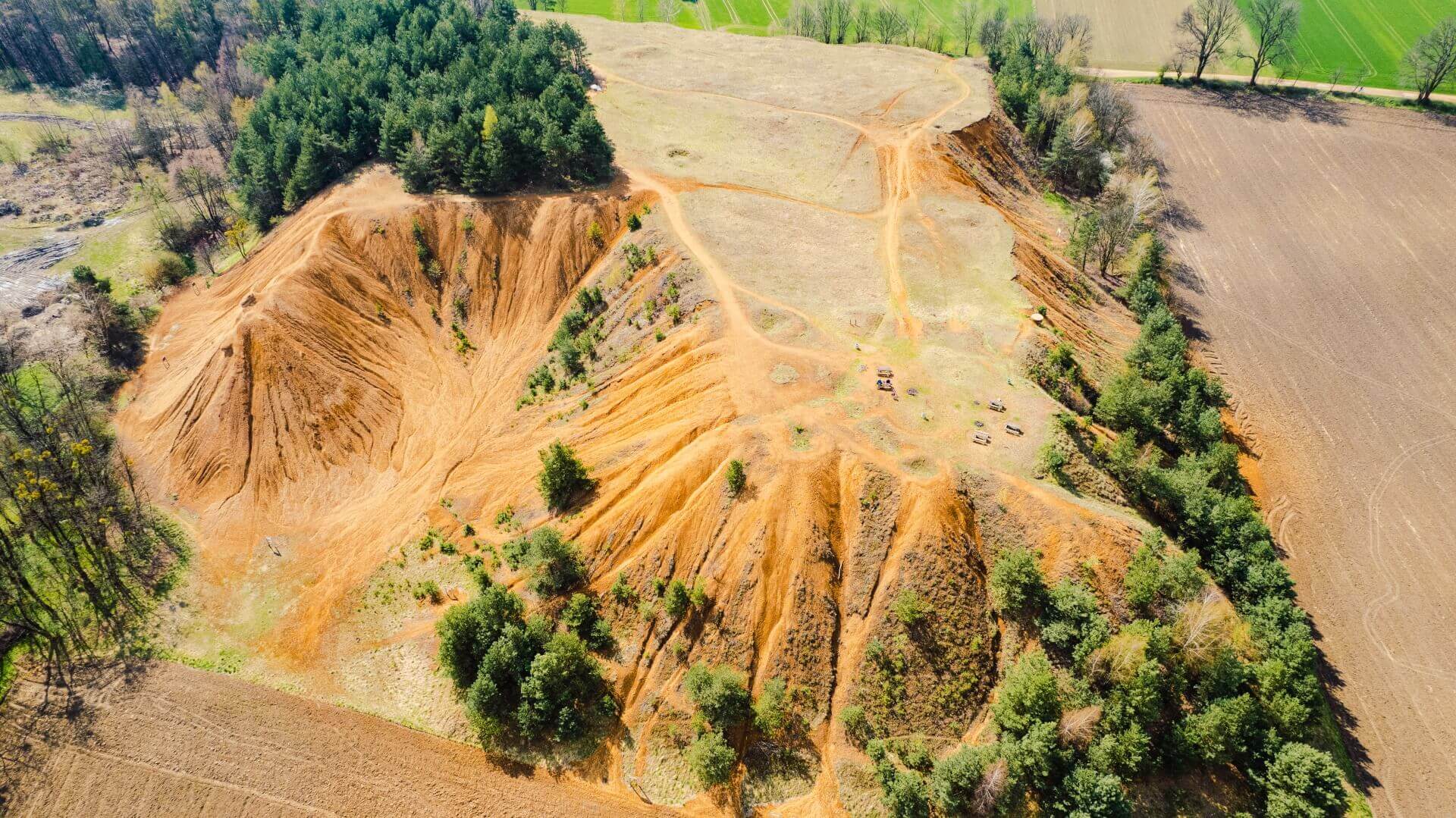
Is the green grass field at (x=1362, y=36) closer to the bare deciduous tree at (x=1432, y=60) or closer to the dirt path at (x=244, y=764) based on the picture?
the bare deciduous tree at (x=1432, y=60)

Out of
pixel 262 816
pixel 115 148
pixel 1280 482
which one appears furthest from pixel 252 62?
pixel 1280 482

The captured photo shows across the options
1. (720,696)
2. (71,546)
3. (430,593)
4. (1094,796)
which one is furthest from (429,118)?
(1094,796)

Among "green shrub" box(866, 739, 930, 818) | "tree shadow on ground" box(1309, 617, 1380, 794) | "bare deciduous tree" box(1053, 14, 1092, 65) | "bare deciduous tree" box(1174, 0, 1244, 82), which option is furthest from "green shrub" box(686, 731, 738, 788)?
"bare deciduous tree" box(1174, 0, 1244, 82)

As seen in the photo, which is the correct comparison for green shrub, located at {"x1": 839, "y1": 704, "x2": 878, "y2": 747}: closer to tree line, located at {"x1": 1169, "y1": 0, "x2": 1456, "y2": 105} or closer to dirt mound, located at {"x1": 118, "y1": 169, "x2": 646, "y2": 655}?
dirt mound, located at {"x1": 118, "y1": 169, "x2": 646, "y2": 655}

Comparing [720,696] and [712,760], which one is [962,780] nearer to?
[712,760]

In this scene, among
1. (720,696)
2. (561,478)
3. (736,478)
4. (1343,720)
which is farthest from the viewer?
(561,478)

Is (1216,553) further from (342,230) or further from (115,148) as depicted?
Answer: (115,148)

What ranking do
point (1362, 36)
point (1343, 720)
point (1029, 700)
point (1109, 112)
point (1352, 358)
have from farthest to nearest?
point (1362, 36) < point (1109, 112) < point (1352, 358) < point (1343, 720) < point (1029, 700)

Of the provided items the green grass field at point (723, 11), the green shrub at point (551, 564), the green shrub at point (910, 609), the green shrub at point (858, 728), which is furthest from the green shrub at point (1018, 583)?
the green grass field at point (723, 11)
